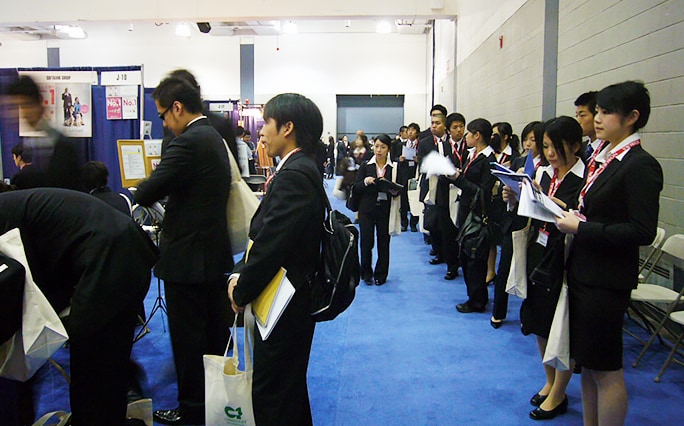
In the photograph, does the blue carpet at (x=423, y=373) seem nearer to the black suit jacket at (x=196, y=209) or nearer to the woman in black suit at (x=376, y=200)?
the woman in black suit at (x=376, y=200)

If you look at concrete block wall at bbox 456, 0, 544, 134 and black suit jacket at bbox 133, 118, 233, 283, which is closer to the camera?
black suit jacket at bbox 133, 118, 233, 283

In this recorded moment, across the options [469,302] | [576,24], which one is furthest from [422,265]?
[576,24]

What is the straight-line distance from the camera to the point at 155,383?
2.85 m

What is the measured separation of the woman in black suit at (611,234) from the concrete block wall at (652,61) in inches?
57.9

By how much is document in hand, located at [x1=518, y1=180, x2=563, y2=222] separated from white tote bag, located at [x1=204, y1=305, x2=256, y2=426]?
1.12 metres

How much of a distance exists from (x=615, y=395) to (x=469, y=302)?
2168mm

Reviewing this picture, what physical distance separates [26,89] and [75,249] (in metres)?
1.14

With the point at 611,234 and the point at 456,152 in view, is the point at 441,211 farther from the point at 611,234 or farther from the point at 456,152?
the point at 611,234

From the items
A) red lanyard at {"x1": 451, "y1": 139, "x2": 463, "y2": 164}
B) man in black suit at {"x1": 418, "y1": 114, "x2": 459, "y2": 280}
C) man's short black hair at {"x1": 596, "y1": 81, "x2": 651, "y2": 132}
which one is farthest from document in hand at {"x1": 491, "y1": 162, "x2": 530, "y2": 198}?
red lanyard at {"x1": 451, "y1": 139, "x2": 463, "y2": 164}

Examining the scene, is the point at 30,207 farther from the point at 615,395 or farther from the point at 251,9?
the point at 251,9

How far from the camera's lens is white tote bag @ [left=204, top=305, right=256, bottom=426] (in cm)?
175

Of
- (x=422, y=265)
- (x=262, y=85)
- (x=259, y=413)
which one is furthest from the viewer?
(x=262, y=85)

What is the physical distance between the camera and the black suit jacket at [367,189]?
4.62 metres

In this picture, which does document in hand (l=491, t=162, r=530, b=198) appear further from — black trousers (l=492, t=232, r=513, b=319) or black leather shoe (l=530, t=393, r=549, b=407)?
black leather shoe (l=530, t=393, r=549, b=407)
